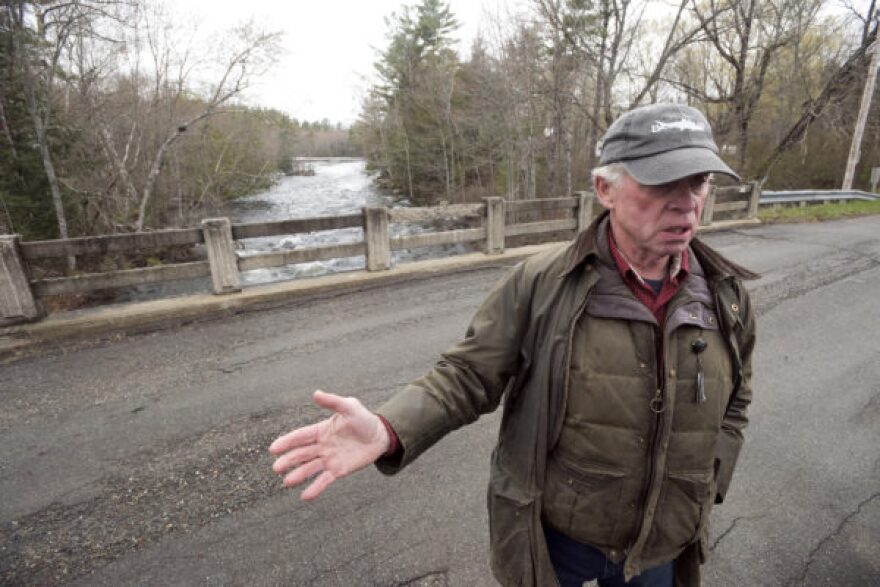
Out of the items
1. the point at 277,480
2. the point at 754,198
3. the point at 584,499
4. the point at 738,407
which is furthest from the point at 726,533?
the point at 754,198

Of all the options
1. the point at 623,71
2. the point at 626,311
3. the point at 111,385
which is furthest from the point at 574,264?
the point at 623,71

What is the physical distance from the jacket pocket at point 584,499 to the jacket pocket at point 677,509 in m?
0.15

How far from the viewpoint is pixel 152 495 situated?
9.43 feet

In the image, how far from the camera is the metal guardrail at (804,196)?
579 inches

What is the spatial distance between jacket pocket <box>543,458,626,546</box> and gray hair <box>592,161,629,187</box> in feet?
3.03

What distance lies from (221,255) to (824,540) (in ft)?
23.1

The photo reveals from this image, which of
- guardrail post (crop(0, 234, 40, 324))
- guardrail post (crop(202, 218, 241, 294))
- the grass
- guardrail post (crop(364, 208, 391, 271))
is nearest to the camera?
guardrail post (crop(0, 234, 40, 324))

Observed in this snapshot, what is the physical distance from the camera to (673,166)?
4.23ft

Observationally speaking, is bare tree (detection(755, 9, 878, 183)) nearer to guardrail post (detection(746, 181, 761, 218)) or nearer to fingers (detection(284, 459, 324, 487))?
guardrail post (detection(746, 181, 761, 218))

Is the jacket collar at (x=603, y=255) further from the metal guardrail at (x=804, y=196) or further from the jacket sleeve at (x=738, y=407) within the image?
the metal guardrail at (x=804, y=196)

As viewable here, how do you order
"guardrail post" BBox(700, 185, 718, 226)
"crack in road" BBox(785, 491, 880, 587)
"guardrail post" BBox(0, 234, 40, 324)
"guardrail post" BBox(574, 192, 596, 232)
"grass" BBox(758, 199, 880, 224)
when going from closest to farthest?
"crack in road" BBox(785, 491, 880, 587) → "guardrail post" BBox(0, 234, 40, 324) → "guardrail post" BBox(574, 192, 596, 232) → "guardrail post" BBox(700, 185, 718, 226) → "grass" BBox(758, 199, 880, 224)

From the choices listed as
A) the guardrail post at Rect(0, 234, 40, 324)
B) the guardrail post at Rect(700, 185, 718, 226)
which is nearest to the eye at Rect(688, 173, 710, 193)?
the guardrail post at Rect(0, 234, 40, 324)

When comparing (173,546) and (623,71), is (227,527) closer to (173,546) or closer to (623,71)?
(173,546)

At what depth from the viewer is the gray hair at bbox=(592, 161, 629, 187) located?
1.39 metres
